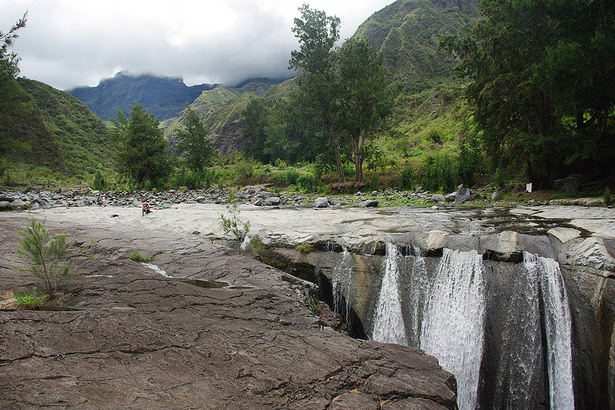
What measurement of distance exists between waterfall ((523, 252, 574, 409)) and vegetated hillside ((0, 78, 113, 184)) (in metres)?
45.8

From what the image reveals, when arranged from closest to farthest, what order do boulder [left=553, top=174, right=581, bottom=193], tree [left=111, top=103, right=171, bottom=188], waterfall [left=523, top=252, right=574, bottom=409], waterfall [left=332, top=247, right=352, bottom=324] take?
waterfall [left=523, top=252, right=574, bottom=409] → waterfall [left=332, top=247, right=352, bottom=324] → boulder [left=553, top=174, right=581, bottom=193] → tree [left=111, top=103, right=171, bottom=188]

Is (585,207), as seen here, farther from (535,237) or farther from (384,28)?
(384,28)

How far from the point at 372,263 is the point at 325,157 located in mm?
21254

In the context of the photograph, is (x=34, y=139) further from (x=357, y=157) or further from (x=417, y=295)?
(x=417, y=295)

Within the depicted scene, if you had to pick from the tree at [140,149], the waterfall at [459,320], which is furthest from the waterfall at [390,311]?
the tree at [140,149]

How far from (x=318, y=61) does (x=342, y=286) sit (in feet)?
72.8

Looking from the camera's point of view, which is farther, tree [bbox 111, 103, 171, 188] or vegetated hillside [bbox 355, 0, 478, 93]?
vegetated hillside [bbox 355, 0, 478, 93]

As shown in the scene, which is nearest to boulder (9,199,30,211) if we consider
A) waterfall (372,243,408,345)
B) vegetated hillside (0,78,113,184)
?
vegetated hillside (0,78,113,184)

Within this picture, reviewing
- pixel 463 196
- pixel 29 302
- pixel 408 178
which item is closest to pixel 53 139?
pixel 408 178

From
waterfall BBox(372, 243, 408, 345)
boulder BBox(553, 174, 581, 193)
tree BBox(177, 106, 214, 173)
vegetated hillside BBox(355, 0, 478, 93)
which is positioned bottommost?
waterfall BBox(372, 243, 408, 345)

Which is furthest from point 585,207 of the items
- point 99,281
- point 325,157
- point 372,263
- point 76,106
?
point 76,106

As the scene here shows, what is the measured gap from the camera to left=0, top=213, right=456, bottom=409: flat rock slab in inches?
108

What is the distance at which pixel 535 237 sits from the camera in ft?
25.1

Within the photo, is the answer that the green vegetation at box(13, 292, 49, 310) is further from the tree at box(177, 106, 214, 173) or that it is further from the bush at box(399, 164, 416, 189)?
the tree at box(177, 106, 214, 173)
